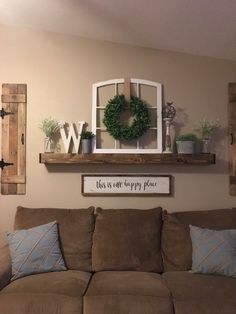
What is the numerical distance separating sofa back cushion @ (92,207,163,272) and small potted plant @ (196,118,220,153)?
32.9 inches

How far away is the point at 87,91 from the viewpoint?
3.32 metres

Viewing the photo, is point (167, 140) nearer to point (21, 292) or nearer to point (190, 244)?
point (190, 244)

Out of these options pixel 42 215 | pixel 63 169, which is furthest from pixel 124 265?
pixel 63 169

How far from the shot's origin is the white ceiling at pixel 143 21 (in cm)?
249

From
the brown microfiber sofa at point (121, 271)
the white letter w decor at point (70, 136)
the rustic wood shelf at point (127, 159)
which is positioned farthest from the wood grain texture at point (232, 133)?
the white letter w decor at point (70, 136)

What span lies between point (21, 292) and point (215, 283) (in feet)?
4.44

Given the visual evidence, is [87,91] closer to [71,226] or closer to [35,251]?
[71,226]

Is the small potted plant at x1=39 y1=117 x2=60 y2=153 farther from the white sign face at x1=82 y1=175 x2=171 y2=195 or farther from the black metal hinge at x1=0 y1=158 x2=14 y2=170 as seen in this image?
the white sign face at x1=82 y1=175 x2=171 y2=195

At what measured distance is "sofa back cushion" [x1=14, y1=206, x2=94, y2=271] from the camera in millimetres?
2852

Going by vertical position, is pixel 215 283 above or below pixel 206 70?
below

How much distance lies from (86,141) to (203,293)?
5.43ft

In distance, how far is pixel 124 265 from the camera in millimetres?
2777

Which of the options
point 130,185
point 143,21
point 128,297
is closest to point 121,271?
point 128,297

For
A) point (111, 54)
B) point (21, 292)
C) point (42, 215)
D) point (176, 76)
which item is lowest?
point (21, 292)
